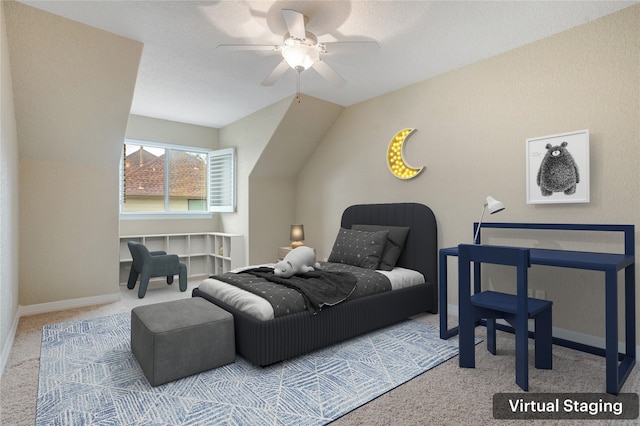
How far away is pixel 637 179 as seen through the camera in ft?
8.18

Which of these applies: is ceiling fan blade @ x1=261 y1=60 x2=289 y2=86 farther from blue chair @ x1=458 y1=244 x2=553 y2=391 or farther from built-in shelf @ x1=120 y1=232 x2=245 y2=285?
built-in shelf @ x1=120 y1=232 x2=245 y2=285

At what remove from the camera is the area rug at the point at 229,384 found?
1853 millimetres

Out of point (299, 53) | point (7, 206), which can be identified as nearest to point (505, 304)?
point (299, 53)

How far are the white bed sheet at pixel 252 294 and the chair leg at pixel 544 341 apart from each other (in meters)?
1.22

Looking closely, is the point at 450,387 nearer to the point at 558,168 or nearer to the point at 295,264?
the point at 295,264

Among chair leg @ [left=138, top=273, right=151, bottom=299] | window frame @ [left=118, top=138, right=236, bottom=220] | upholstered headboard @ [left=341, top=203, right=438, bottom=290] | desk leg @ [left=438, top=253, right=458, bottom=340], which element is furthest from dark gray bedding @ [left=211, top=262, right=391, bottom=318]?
window frame @ [left=118, top=138, right=236, bottom=220]

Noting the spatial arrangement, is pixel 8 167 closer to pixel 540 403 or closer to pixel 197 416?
pixel 197 416

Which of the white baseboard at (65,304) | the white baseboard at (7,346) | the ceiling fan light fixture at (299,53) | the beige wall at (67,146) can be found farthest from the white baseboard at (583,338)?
the white baseboard at (65,304)

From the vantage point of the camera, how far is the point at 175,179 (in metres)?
5.66

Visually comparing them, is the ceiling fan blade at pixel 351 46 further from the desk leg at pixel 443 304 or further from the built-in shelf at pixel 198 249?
the built-in shelf at pixel 198 249

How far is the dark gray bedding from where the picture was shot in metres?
2.57

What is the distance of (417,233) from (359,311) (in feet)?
4.25

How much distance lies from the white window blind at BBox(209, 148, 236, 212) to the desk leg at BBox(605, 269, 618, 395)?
4.65 metres

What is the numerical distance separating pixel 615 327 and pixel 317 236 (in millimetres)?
3714
